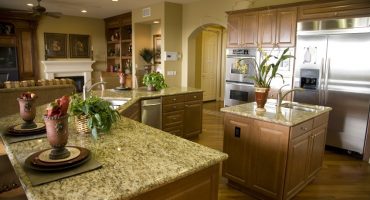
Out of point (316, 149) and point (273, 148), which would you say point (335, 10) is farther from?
point (273, 148)

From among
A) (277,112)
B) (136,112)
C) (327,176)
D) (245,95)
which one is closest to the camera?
(277,112)

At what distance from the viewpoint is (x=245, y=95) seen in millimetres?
5023

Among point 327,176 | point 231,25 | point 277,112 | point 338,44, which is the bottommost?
point 327,176

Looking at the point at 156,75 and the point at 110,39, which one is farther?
the point at 110,39

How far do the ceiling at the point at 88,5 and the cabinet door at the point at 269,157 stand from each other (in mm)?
4754

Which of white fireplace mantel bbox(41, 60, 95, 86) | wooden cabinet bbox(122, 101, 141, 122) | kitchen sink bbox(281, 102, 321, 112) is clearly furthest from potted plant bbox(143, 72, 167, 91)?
white fireplace mantel bbox(41, 60, 95, 86)

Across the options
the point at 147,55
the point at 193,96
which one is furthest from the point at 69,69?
the point at 193,96

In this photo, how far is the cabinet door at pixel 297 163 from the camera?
2389 mm

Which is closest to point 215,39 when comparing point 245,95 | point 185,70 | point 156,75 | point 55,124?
point 185,70

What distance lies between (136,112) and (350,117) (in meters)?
3.19

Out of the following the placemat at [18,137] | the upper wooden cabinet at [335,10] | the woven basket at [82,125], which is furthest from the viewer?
the upper wooden cabinet at [335,10]

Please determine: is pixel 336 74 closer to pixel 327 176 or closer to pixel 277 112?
pixel 327 176

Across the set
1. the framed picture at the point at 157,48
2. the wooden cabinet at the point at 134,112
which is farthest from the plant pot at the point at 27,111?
the framed picture at the point at 157,48

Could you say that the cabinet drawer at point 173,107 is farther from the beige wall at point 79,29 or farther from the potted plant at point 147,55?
the beige wall at point 79,29
